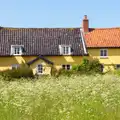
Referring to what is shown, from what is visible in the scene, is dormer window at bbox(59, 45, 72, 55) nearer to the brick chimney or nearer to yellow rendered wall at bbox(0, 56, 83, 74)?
yellow rendered wall at bbox(0, 56, 83, 74)

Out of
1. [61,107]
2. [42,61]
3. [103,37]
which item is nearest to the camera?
[61,107]

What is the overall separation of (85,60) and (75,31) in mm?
6370

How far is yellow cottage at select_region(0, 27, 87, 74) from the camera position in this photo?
5319 centimetres

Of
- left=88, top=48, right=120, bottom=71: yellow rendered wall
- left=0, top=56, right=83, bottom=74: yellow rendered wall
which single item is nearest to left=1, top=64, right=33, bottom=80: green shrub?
left=0, top=56, right=83, bottom=74: yellow rendered wall

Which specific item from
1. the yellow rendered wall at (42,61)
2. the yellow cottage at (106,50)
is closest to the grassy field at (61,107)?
the yellow rendered wall at (42,61)

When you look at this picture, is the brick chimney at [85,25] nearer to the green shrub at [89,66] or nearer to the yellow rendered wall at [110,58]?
the yellow rendered wall at [110,58]

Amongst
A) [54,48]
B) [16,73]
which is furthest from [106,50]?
[16,73]

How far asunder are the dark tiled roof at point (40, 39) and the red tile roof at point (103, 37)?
1507 millimetres

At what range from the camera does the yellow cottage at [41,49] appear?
5319 centimetres

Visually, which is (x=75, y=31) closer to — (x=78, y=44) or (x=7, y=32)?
(x=78, y=44)

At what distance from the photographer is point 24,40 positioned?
5519cm

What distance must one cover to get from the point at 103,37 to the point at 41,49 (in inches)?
353

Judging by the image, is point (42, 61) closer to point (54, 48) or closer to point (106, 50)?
point (54, 48)

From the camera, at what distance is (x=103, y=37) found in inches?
2210
